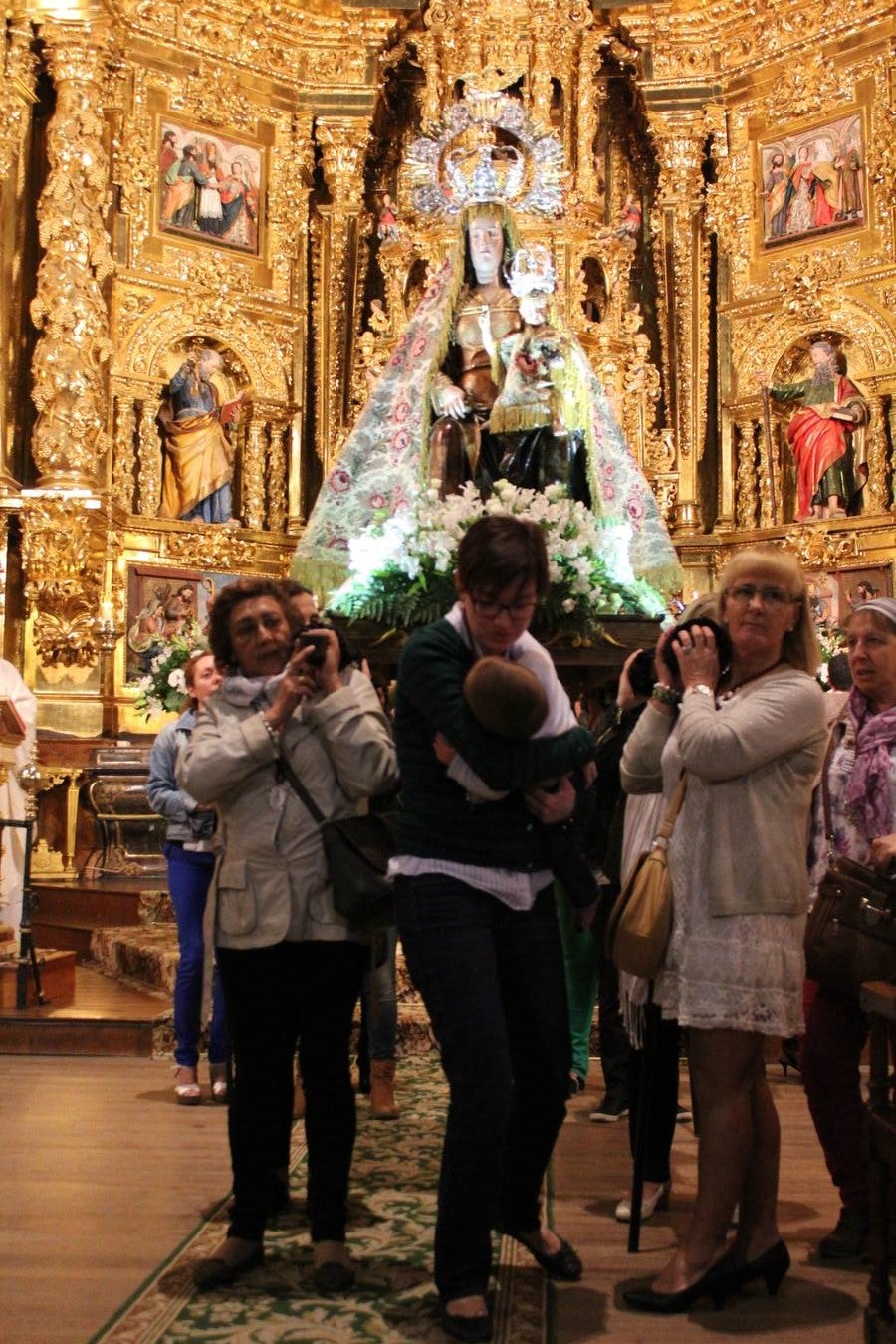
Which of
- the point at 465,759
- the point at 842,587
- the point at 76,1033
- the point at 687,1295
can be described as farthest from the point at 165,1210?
the point at 842,587

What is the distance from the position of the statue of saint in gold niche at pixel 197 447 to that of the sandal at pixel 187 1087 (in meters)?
8.68

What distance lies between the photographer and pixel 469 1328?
9.24 ft

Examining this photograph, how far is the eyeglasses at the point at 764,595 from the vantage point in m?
3.19

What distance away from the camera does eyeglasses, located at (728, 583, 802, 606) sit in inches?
126

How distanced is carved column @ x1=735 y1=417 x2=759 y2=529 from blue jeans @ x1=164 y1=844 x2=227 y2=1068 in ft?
30.7

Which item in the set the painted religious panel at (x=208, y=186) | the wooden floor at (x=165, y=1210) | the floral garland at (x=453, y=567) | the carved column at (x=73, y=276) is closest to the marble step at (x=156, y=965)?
the wooden floor at (x=165, y=1210)

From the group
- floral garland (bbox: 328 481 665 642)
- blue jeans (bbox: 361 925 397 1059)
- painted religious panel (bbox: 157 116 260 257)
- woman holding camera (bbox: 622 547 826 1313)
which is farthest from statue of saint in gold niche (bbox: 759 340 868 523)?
woman holding camera (bbox: 622 547 826 1313)

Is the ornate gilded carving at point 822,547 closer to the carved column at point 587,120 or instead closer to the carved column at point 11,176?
the carved column at point 587,120

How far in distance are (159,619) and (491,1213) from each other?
10.5m

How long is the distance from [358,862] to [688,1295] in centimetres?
113

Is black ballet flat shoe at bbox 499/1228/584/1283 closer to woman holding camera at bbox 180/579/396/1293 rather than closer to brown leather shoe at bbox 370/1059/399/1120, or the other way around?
woman holding camera at bbox 180/579/396/1293

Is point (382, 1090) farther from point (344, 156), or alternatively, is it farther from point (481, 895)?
point (344, 156)

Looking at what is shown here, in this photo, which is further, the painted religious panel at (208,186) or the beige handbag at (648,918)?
the painted religious panel at (208,186)

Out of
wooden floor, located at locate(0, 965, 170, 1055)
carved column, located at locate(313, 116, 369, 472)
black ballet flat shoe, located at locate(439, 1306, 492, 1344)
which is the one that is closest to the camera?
black ballet flat shoe, located at locate(439, 1306, 492, 1344)
